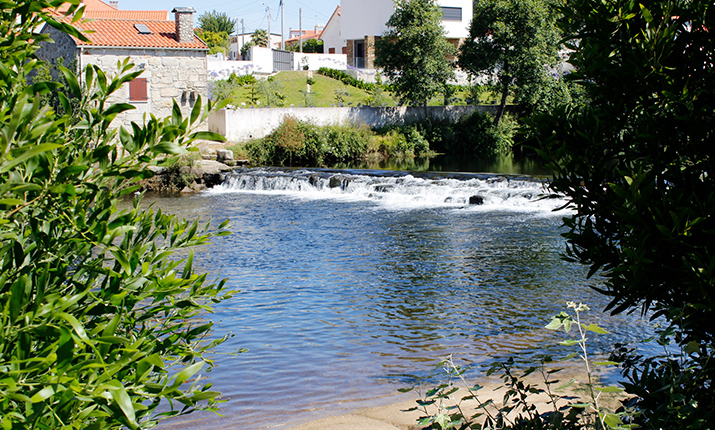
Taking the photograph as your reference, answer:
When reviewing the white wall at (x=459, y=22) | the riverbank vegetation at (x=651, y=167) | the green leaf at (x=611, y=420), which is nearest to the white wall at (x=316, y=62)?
the white wall at (x=459, y=22)

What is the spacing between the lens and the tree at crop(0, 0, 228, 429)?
1685mm

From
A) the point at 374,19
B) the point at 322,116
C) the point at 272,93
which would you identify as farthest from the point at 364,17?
the point at 322,116

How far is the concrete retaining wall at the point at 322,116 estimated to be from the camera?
31.0 m

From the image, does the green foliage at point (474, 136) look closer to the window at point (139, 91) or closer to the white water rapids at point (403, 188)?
the white water rapids at point (403, 188)

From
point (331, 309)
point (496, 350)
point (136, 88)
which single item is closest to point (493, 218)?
point (331, 309)

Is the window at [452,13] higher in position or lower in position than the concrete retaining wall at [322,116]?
higher

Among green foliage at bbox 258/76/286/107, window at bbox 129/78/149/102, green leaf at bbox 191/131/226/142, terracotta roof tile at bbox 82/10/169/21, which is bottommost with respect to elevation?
green leaf at bbox 191/131/226/142

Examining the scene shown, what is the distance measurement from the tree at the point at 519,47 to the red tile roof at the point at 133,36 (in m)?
14.6

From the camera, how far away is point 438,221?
56.2 feet

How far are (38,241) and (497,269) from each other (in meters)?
10.5

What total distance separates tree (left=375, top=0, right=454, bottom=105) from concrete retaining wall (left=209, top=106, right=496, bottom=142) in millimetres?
1334

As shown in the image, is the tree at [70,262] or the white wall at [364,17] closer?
the tree at [70,262]

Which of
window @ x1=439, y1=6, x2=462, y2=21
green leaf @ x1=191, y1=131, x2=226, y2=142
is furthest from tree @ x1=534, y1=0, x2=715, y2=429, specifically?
window @ x1=439, y1=6, x2=462, y2=21

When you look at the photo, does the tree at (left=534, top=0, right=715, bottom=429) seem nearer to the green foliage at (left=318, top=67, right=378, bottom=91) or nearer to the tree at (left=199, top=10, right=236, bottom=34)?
the green foliage at (left=318, top=67, right=378, bottom=91)
